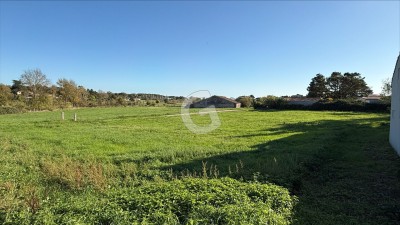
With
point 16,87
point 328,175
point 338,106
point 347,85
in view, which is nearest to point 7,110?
point 16,87

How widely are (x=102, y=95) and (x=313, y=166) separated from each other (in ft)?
282

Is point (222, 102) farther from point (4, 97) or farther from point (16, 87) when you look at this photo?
point (16, 87)

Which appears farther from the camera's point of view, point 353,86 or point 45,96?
point 353,86

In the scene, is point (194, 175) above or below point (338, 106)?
below

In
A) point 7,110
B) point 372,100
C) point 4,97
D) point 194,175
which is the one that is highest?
point 372,100

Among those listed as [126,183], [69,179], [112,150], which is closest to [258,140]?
[112,150]

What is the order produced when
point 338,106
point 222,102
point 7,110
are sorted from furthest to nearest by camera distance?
point 222,102
point 338,106
point 7,110

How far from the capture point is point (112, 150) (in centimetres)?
1339

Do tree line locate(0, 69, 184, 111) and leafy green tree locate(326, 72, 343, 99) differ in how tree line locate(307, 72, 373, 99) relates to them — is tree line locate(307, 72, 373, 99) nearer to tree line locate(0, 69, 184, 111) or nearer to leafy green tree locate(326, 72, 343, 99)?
leafy green tree locate(326, 72, 343, 99)

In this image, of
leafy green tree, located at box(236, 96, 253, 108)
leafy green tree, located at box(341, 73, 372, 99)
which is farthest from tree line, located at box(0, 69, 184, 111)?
leafy green tree, located at box(341, 73, 372, 99)

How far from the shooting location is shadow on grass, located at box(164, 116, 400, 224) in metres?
6.30

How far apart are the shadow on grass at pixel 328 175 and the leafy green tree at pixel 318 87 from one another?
2875 inches

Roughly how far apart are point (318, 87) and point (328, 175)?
8020cm

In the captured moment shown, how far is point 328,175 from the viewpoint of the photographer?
947cm
